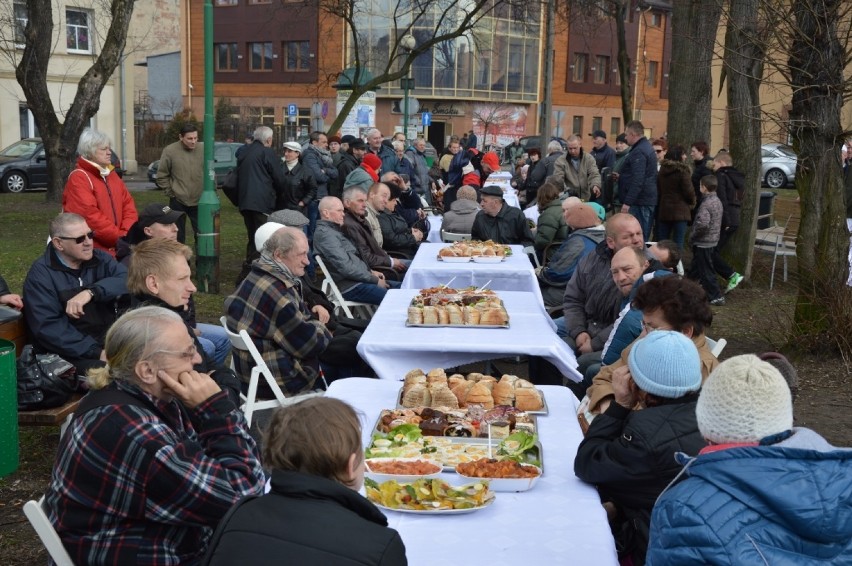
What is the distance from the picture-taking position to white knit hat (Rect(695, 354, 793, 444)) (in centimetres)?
262

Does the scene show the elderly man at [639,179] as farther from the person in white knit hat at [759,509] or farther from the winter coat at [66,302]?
the person in white knit hat at [759,509]

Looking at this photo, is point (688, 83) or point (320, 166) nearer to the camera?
point (320, 166)

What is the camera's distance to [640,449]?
129 inches

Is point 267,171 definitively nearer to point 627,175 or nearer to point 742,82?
point 627,175

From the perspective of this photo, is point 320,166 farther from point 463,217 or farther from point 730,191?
point 730,191

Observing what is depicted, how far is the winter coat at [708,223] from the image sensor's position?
450 inches

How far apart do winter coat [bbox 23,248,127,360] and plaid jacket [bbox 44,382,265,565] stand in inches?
108

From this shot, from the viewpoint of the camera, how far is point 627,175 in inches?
498

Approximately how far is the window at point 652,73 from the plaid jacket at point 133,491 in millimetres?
62278

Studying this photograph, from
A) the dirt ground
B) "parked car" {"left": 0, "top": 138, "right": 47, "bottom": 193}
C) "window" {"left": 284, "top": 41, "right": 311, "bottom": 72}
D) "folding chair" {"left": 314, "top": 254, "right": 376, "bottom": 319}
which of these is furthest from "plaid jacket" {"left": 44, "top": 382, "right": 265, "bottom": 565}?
"window" {"left": 284, "top": 41, "right": 311, "bottom": 72}

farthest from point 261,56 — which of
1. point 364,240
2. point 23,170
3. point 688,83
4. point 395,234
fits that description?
point 364,240

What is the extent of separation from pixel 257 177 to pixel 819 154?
6680 millimetres

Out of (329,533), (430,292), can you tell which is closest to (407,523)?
(329,533)

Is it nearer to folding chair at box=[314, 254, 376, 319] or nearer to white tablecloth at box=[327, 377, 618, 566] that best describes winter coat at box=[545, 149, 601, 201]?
folding chair at box=[314, 254, 376, 319]
